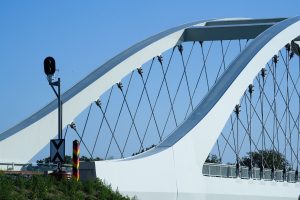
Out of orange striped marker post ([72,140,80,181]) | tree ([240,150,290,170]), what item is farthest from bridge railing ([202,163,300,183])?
orange striped marker post ([72,140,80,181])

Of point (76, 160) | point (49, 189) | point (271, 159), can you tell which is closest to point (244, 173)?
point (76, 160)

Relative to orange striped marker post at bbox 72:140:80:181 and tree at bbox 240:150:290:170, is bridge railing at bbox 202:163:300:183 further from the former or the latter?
orange striped marker post at bbox 72:140:80:181

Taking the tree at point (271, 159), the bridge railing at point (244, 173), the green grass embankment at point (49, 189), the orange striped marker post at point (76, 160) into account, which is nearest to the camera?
the green grass embankment at point (49, 189)

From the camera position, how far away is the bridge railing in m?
30.2

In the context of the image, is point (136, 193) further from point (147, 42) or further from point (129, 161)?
point (147, 42)

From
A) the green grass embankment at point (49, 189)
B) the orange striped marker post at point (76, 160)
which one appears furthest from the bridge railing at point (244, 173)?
the orange striped marker post at point (76, 160)

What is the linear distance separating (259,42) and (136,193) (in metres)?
12.5

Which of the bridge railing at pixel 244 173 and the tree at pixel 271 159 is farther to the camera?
the tree at pixel 271 159

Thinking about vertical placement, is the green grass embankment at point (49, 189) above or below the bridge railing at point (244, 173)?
below

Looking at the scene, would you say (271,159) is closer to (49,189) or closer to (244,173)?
(244,173)

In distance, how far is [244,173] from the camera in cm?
3397

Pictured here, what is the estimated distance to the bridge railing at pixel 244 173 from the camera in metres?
30.2

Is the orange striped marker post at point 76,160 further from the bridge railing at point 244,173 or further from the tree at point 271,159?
the tree at point 271,159

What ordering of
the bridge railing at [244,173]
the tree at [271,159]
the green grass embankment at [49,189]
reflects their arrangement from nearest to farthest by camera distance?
the green grass embankment at [49,189] → the bridge railing at [244,173] → the tree at [271,159]
